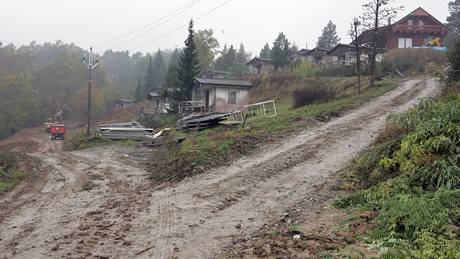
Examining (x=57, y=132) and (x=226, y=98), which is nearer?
(x=226, y=98)

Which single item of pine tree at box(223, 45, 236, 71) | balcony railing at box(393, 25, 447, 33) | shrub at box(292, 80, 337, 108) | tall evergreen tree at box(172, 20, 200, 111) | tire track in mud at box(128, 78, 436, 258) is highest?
balcony railing at box(393, 25, 447, 33)

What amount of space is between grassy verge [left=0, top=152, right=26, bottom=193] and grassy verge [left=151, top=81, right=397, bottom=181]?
468 centimetres

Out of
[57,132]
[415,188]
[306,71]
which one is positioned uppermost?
A: [306,71]

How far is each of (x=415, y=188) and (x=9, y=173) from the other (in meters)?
14.3

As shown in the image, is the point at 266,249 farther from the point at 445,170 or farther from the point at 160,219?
the point at 445,170

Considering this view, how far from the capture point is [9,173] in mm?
16047

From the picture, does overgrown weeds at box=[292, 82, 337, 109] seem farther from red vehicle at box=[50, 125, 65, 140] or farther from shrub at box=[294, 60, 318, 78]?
red vehicle at box=[50, 125, 65, 140]

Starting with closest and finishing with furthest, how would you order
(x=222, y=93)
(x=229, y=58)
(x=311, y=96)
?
(x=311, y=96)
(x=222, y=93)
(x=229, y=58)

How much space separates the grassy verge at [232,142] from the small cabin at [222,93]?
665 inches

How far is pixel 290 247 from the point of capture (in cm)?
642

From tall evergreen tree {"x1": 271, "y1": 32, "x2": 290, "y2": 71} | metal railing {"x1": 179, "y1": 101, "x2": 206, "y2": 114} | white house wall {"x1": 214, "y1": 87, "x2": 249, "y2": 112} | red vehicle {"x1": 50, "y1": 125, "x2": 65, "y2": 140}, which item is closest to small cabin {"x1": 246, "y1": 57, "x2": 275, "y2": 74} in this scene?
tall evergreen tree {"x1": 271, "y1": 32, "x2": 290, "y2": 71}

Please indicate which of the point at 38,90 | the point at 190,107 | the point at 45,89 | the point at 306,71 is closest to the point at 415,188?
the point at 190,107

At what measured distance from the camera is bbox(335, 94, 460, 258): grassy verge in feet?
18.8

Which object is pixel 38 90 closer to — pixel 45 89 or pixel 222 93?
pixel 45 89
